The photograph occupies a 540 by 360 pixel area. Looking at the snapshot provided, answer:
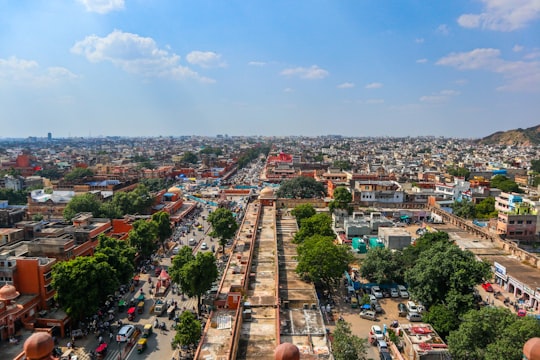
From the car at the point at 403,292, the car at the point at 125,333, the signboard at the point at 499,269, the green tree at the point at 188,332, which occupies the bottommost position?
the car at the point at 403,292

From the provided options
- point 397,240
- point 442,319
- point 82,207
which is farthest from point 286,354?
point 82,207

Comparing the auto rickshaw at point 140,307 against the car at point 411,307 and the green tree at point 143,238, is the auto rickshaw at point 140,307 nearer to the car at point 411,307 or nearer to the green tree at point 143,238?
the green tree at point 143,238

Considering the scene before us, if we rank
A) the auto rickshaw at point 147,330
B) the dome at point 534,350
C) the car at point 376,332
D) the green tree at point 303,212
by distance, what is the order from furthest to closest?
the green tree at point 303,212 < the auto rickshaw at point 147,330 < the car at point 376,332 < the dome at point 534,350

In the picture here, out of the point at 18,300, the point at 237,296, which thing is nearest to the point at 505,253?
the point at 237,296

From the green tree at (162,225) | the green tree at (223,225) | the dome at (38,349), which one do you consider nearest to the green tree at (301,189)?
the green tree at (223,225)

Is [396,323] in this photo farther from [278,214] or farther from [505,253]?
[278,214]
